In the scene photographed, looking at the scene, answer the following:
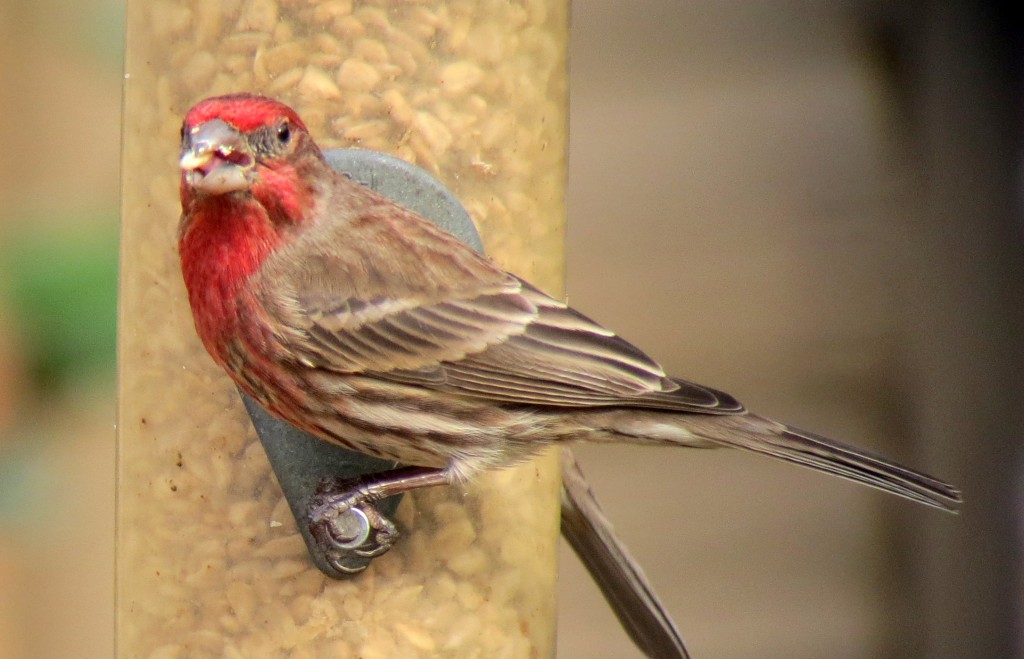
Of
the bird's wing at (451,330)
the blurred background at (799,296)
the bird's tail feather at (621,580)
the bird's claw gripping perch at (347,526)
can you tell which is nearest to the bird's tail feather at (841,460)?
the bird's wing at (451,330)

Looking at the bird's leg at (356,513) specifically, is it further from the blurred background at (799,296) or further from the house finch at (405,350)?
the blurred background at (799,296)

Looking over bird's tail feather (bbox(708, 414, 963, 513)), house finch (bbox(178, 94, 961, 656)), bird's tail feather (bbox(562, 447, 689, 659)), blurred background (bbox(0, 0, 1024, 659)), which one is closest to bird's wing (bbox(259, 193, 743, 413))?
house finch (bbox(178, 94, 961, 656))

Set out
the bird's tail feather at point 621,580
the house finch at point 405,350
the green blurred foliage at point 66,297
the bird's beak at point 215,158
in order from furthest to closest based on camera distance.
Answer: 1. the bird's tail feather at point 621,580
2. the green blurred foliage at point 66,297
3. the house finch at point 405,350
4. the bird's beak at point 215,158

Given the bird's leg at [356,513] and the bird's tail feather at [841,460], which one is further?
the bird's tail feather at [841,460]

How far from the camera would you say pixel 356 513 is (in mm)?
3117

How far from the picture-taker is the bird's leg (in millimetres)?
3102

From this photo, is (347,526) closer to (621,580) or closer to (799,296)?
Answer: (621,580)

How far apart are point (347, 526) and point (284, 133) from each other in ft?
2.60

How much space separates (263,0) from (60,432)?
1480 millimetres

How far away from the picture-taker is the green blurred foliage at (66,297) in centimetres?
365

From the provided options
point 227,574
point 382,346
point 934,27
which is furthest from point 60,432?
point 934,27

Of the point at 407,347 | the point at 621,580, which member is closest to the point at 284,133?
the point at 407,347

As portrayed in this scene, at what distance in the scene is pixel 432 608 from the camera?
325 cm

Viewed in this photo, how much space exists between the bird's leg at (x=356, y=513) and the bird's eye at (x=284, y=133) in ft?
2.37
